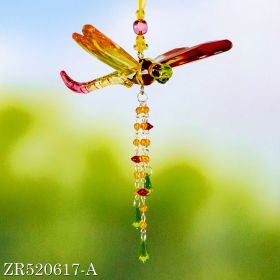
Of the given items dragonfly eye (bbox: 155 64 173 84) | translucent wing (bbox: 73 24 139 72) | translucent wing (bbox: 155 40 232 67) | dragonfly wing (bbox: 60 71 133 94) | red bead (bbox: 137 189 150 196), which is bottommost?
red bead (bbox: 137 189 150 196)

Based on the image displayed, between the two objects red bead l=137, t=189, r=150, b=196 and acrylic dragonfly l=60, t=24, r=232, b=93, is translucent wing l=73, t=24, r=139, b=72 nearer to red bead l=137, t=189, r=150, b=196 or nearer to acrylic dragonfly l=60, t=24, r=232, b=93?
acrylic dragonfly l=60, t=24, r=232, b=93

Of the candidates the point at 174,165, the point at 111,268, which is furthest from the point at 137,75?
the point at 111,268

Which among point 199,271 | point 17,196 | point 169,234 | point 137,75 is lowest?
point 199,271

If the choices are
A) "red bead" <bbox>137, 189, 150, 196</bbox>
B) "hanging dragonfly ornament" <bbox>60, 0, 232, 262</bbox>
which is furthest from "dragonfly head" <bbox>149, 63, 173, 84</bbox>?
"red bead" <bbox>137, 189, 150, 196</bbox>

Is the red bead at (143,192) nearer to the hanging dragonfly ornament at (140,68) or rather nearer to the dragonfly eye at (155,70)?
the hanging dragonfly ornament at (140,68)

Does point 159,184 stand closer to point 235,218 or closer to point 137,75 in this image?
point 235,218

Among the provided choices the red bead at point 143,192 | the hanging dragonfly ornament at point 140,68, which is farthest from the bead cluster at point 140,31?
the red bead at point 143,192

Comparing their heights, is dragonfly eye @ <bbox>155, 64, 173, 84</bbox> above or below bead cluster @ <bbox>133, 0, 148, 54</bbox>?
below

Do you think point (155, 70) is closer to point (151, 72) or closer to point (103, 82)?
point (151, 72)
